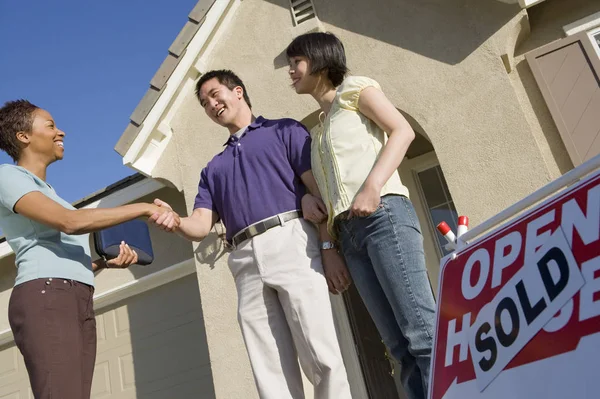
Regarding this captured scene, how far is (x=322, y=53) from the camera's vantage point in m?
2.94

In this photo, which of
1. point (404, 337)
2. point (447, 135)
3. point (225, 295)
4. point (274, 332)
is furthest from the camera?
point (225, 295)

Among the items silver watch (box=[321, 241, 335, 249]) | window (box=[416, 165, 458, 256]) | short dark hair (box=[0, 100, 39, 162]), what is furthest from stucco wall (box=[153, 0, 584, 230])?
short dark hair (box=[0, 100, 39, 162])

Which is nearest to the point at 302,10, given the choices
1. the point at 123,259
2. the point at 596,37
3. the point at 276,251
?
the point at 596,37

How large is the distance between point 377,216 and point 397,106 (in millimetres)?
3172

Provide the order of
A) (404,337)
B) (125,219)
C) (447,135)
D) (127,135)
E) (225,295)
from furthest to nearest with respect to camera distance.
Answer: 1. (127,135)
2. (225,295)
3. (447,135)
4. (125,219)
5. (404,337)

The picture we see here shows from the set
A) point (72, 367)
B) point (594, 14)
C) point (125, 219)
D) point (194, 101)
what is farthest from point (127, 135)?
point (594, 14)

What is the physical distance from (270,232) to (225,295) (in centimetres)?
322

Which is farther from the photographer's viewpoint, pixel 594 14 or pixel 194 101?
pixel 194 101

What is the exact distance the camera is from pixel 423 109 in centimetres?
532

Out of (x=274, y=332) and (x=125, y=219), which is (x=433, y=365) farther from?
(x=125, y=219)

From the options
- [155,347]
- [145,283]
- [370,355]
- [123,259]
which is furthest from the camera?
[145,283]

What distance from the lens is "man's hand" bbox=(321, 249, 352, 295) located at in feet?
8.82

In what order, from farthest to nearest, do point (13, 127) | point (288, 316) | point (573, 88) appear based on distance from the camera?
point (573, 88) → point (13, 127) → point (288, 316)

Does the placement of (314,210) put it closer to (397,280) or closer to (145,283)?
(397,280)
